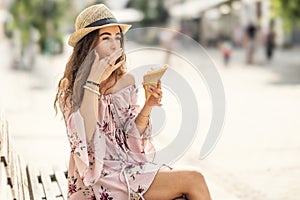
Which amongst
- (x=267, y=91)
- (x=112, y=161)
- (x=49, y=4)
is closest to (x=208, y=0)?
(x=49, y=4)

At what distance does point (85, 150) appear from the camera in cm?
312

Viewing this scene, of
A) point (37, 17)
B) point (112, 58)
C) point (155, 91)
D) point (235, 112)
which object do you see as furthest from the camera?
point (37, 17)

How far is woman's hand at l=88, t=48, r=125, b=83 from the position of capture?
3.16 metres

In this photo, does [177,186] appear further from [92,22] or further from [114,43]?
[92,22]

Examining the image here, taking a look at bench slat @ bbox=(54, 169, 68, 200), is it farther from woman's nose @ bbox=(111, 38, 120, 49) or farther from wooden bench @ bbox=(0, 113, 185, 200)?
woman's nose @ bbox=(111, 38, 120, 49)

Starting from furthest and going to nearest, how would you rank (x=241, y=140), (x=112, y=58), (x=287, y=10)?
(x=287, y=10), (x=241, y=140), (x=112, y=58)

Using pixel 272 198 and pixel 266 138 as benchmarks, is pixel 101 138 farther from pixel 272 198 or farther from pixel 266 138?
pixel 266 138

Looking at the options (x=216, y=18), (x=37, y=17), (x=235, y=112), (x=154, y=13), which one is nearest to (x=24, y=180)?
(x=235, y=112)

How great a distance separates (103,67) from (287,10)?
18.2m

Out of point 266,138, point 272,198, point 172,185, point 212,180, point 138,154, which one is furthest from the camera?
point 266,138

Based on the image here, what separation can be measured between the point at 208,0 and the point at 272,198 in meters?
40.2

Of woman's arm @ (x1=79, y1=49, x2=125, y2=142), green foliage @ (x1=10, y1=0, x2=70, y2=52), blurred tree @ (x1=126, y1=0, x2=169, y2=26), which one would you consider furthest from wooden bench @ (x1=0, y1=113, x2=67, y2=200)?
blurred tree @ (x1=126, y1=0, x2=169, y2=26)

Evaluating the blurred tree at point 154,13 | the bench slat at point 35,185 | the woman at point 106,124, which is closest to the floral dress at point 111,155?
the woman at point 106,124

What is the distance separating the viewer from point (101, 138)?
3.21m
